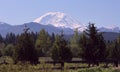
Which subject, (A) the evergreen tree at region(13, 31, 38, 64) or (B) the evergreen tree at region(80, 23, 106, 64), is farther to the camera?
(B) the evergreen tree at region(80, 23, 106, 64)

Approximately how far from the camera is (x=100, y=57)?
3916 centimetres

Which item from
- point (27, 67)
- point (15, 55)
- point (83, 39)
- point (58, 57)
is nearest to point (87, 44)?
point (83, 39)

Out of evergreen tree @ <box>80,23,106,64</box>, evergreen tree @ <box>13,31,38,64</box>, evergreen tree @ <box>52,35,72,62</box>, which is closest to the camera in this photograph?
evergreen tree @ <box>13,31,38,64</box>

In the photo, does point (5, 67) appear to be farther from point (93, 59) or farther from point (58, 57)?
point (58, 57)

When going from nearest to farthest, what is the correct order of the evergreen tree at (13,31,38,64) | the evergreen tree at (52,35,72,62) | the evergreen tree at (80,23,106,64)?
1. the evergreen tree at (13,31,38,64)
2. the evergreen tree at (80,23,106,64)
3. the evergreen tree at (52,35,72,62)

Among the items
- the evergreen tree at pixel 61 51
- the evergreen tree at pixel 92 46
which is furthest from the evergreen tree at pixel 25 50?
the evergreen tree at pixel 92 46

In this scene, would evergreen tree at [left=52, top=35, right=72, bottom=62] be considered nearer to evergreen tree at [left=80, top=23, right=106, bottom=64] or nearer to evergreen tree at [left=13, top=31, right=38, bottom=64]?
evergreen tree at [left=80, top=23, right=106, bottom=64]

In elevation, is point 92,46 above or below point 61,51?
above

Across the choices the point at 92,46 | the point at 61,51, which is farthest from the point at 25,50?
the point at 92,46

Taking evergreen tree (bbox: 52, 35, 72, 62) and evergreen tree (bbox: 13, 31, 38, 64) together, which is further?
evergreen tree (bbox: 52, 35, 72, 62)

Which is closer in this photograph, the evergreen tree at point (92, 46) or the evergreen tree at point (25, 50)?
the evergreen tree at point (25, 50)

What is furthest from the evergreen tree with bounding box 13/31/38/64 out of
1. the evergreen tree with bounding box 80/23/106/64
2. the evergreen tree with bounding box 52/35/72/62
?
the evergreen tree with bounding box 80/23/106/64

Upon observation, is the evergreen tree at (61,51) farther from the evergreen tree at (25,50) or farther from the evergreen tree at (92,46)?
the evergreen tree at (25,50)

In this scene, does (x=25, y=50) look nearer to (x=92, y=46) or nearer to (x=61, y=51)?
(x=61, y=51)
